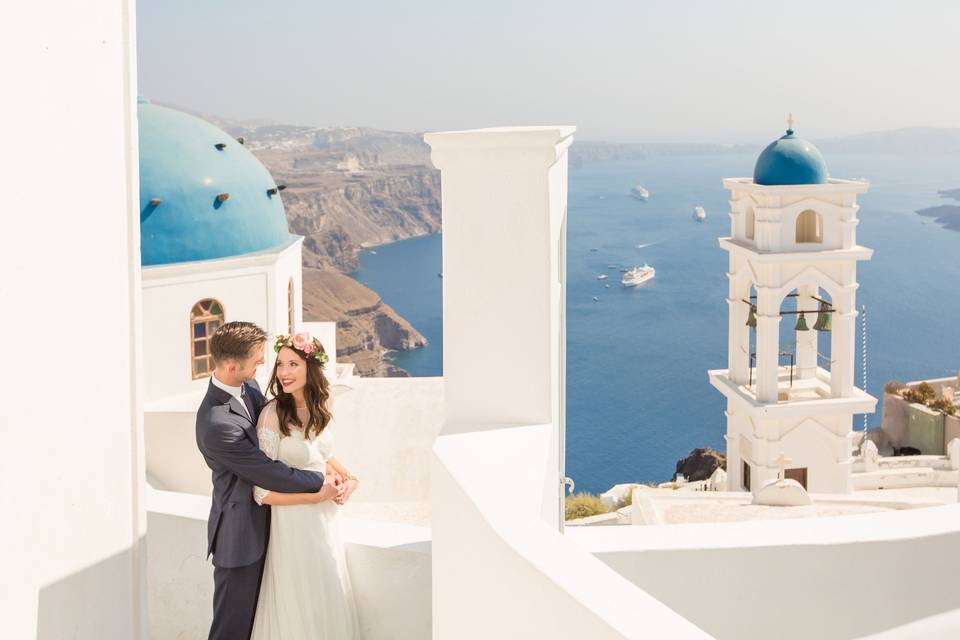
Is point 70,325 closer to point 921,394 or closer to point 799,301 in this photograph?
point 799,301

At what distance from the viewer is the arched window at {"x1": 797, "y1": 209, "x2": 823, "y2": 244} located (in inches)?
653

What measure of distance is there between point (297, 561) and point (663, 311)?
61.2 m

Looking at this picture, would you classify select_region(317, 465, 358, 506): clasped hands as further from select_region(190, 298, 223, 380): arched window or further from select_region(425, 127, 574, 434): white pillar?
select_region(190, 298, 223, 380): arched window

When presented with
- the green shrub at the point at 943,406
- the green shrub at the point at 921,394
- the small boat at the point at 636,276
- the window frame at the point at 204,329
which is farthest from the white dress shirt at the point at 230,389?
the small boat at the point at 636,276

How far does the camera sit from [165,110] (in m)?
9.21

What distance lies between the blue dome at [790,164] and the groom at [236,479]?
1450cm

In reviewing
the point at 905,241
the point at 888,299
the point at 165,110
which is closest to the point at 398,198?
the point at 888,299

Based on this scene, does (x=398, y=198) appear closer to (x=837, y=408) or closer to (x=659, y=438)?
(x=659, y=438)

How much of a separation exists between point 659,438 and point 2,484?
142ft

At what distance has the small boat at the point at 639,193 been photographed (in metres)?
97.6

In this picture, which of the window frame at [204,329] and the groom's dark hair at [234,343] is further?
the window frame at [204,329]

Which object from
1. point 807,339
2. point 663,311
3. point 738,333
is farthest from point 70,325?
point 663,311

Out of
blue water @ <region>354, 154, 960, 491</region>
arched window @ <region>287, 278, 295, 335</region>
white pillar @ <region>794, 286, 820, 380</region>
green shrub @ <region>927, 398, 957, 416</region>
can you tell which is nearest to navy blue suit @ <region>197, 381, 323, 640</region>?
arched window @ <region>287, 278, 295, 335</region>

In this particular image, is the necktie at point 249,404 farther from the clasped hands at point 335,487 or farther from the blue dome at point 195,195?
the blue dome at point 195,195
